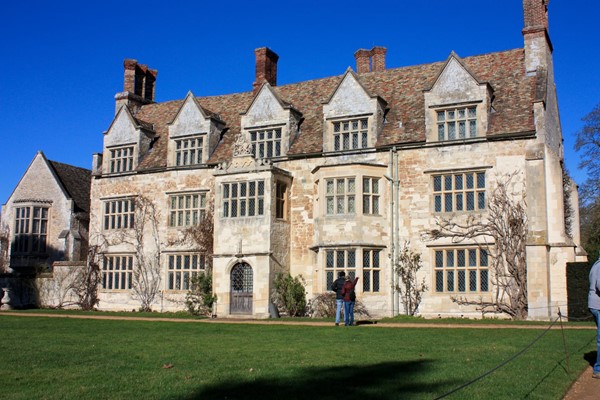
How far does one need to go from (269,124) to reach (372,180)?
5903mm

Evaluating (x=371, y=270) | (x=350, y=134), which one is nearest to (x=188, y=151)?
(x=350, y=134)

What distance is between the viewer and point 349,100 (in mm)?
27219

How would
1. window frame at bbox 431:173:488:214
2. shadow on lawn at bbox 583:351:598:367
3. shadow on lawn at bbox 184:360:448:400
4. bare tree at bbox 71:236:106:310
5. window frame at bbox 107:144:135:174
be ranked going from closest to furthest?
1. shadow on lawn at bbox 184:360:448:400
2. shadow on lawn at bbox 583:351:598:367
3. window frame at bbox 431:173:488:214
4. bare tree at bbox 71:236:106:310
5. window frame at bbox 107:144:135:174

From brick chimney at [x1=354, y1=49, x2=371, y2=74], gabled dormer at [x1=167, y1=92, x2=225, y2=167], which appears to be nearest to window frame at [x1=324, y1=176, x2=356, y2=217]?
gabled dormer at [x1=167, y1=92, x2=225, y2=167]

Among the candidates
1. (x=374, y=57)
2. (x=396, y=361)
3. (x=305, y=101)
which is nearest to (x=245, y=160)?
(x=305, y=101)

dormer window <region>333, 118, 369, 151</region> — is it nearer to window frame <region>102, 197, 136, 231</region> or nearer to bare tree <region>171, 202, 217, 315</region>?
bare tree <region>171, 202, 217, 315</region>

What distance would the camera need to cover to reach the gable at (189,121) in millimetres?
30672

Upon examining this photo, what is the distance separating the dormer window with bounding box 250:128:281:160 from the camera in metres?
28.7

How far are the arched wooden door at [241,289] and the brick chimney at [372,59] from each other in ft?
38.9

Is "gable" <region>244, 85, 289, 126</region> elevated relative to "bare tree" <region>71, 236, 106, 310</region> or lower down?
elevated

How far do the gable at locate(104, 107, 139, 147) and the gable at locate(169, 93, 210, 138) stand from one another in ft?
8.11

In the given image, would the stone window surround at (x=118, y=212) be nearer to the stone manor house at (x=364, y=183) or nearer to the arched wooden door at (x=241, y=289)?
the stone manor house at (x=364, y=183)

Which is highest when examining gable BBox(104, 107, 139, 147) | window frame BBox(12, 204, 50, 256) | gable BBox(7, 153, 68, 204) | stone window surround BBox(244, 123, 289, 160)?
gable BBox(104, 107, 139, 147)

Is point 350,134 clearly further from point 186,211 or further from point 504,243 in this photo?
point 186,211
